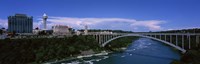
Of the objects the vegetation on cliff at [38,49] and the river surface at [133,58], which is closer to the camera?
the vegetation on cliff at [38,49]

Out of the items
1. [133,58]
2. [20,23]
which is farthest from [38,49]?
[20,23]

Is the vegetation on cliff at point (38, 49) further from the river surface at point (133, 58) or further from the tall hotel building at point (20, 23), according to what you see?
the tall hotel building at point (20, 23)

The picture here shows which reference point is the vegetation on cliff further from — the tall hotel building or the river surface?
the tall hotel building

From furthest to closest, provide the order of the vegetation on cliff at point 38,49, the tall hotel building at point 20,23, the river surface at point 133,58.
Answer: the tall hotel building at point 20,23 < the river surface at point 133,58 < the vegetation on cliff at point 38,49

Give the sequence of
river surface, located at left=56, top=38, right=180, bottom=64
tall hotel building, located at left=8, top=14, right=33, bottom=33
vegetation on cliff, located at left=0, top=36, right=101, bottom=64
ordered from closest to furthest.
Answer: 1. vegetation on cliff, located at left=0, top=36, right=101, bottom=64
2. river surface, located at left=56, top=38, right=180, bottom=64
3. tall hotel building, located at left=8, top=14, right=33, bottom=33

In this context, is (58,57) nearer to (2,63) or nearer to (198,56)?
(2,63)

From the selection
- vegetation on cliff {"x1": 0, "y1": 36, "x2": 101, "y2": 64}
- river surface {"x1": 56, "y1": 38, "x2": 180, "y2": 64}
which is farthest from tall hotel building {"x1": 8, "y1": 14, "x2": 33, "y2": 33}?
river surface {"x1": 56, "y1": 38, "x2": 180, "y2": 64}

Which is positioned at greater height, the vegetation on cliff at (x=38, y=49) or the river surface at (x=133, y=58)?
the vegetation on cliff at (x=38, y=49)

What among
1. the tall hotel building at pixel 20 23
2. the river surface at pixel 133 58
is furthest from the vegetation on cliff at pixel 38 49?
the tall hotel building at pixel 20 23
